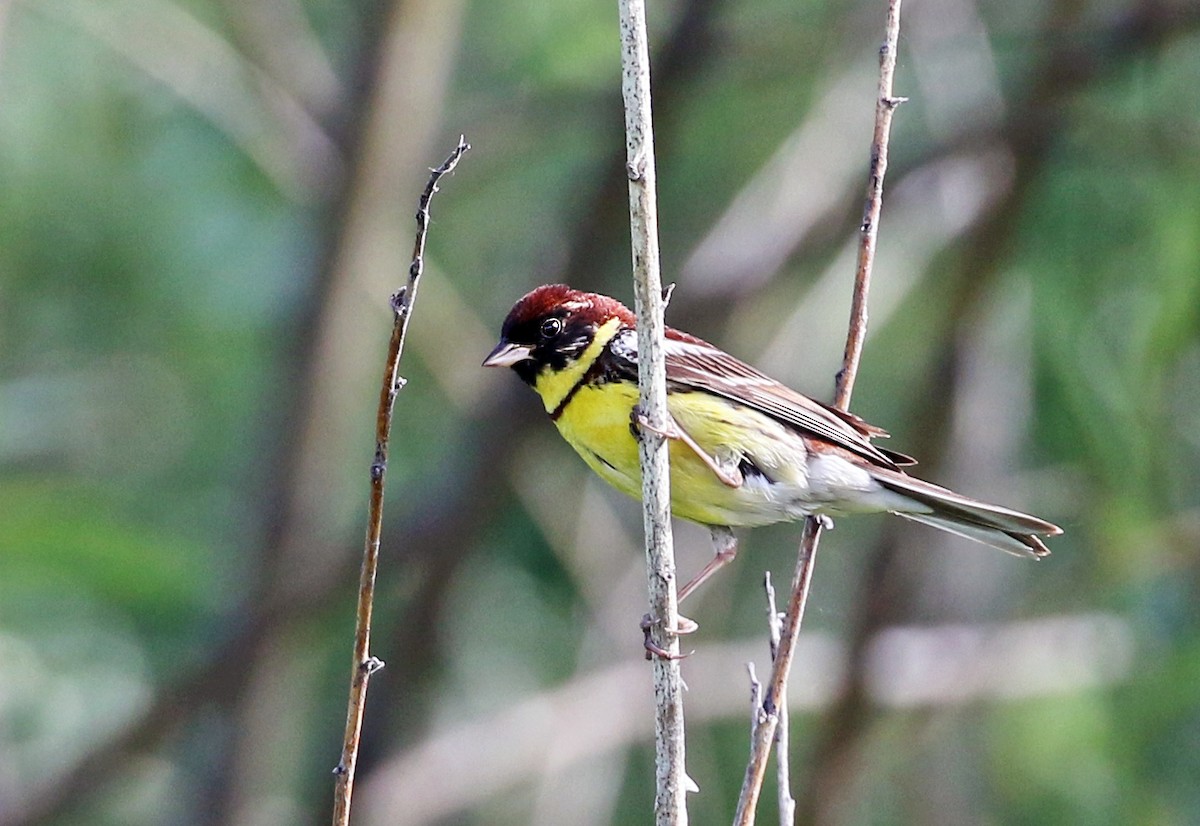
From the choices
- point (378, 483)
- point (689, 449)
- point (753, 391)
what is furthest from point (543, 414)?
point (378, 483)

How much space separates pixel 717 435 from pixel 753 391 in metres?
0.17

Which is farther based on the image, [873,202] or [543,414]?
[543,414]

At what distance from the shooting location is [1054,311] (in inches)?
271

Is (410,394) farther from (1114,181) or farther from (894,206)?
(1114,181)

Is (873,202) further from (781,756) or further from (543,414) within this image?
(543,414)

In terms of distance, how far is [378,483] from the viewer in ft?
8.13

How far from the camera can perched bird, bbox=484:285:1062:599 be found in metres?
4.06

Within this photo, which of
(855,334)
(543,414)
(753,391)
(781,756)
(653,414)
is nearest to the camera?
(653,414)

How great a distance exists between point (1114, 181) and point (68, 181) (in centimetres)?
538

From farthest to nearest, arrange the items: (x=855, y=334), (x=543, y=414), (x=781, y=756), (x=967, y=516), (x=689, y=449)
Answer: (x=543, y=414), (x=689, y=449), (x=967, y=516), (x=781, y=756), (x=855, y=334)

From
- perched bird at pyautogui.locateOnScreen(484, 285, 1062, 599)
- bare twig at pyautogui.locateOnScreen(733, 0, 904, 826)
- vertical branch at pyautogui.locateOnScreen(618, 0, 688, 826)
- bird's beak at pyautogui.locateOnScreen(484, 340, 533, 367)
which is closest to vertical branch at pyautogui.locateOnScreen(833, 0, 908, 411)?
bare twig at pyautogui.locateOnScreen(733, 0, 904, 826)

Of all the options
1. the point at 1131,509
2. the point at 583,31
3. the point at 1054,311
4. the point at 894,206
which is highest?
the point at 583,31

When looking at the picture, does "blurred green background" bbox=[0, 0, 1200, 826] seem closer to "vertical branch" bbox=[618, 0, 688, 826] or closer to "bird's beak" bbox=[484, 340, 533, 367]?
"bird's beak" bbox=[484, 340, 533, 367]

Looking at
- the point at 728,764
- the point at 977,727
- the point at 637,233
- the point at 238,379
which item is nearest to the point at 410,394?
the point at 238,379
